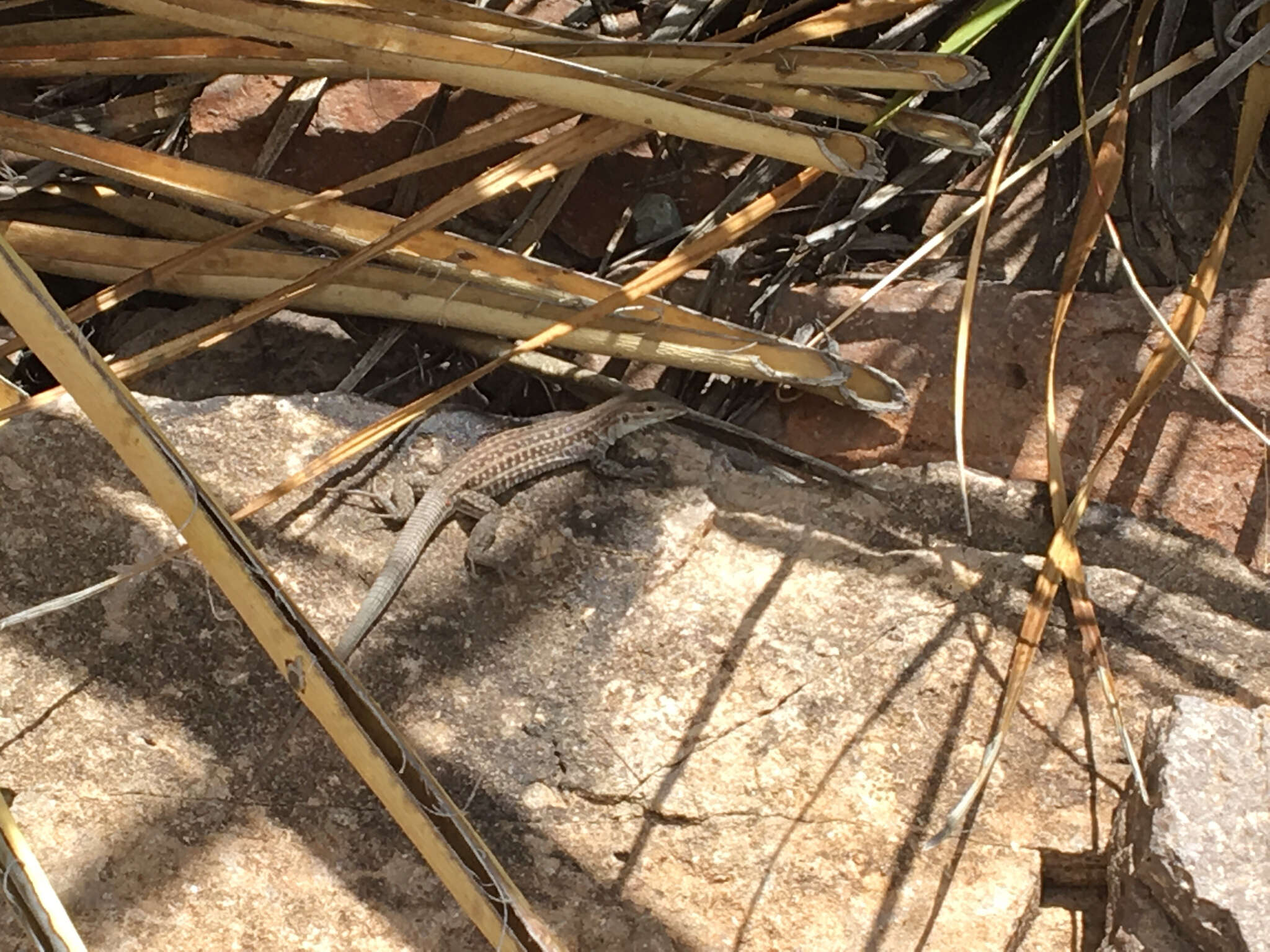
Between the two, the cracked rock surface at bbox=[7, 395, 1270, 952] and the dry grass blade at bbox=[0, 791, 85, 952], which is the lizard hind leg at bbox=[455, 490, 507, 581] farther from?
the dry grass blade at bbox=[0, 791, 85, 952]

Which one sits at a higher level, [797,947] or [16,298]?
[16,298]

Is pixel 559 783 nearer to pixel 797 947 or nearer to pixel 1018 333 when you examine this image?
pixel 797 947

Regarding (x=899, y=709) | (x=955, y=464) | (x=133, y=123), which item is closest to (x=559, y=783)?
(x=899, y=709)

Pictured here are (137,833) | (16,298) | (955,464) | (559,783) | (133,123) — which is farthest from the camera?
(133,123)

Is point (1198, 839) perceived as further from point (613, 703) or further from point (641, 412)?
point (641, 412)

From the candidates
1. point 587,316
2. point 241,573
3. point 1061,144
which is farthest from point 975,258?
point 241,573

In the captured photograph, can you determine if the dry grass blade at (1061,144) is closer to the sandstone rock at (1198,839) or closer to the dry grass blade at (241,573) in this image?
the sandstone rock at (1198,839)

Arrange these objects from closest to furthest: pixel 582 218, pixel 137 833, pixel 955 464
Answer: pixel 137 833 < pixel 955 464 < pixel 582 218
